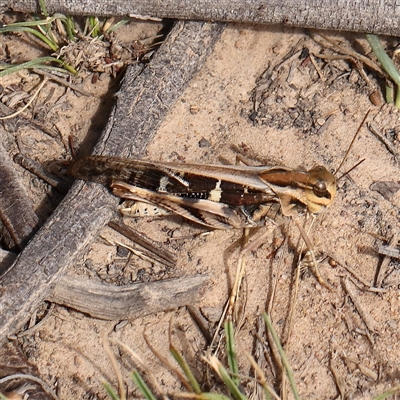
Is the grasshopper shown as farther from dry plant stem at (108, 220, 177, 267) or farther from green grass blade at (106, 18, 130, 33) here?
green grass blade at (106, 18, 130, 33)

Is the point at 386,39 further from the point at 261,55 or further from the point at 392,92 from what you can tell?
the point at 261,55

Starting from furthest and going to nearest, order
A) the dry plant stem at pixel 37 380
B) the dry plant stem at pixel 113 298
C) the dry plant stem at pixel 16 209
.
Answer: the dry plant stem at pixel 16 209, the dry plant stem at pixel 113 298, the dry plant stem at pixel 37 380

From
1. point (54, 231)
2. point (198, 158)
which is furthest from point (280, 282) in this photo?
point (54, 231)

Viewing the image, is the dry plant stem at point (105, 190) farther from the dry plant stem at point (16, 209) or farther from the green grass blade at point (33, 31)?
the green grass blade at point (33, 31)

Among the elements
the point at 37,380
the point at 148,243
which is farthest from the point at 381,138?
the point at 37,380

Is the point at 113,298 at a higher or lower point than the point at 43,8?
lower

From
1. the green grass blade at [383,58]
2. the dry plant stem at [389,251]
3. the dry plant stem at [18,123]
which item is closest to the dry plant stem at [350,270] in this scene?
the dry plant stem at [389,251]

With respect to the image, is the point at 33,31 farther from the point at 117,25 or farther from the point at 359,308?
the point at 359,308
